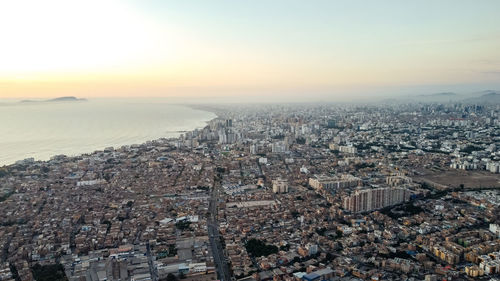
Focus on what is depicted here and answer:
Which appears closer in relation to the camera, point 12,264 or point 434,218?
point 12,264

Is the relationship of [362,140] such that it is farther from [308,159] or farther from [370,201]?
[370,201]

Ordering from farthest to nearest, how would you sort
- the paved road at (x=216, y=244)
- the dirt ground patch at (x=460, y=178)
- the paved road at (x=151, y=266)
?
the dirt ground patch at (x=460, y=178)
the paved road at (x=216, y=244)
the paved road at (x=151, y=266)

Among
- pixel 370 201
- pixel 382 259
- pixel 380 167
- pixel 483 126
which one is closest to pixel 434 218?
pixel 370 201

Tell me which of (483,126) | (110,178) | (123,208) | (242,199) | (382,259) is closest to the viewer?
(382,259)

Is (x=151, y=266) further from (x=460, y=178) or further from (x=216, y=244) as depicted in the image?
(x=460, y=178)

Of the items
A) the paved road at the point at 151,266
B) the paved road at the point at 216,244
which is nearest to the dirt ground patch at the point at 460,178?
the paved road at the point at 216,244

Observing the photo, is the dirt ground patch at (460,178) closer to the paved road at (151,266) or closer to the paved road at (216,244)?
the paved road at (216,244)

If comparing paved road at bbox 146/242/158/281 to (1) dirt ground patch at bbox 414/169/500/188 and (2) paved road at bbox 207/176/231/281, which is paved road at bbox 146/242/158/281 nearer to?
(2) paved road at bbox 207/176/231/281

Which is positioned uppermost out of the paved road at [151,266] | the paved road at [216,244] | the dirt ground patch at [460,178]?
the dirt ground patch at [460,178]
